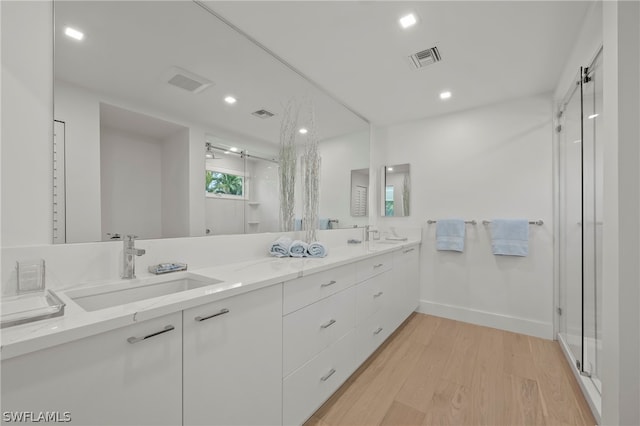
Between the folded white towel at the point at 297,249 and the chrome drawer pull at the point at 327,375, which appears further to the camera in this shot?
the folded white towel at the point at 297,249

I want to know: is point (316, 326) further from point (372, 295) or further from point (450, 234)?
point (450, 234)

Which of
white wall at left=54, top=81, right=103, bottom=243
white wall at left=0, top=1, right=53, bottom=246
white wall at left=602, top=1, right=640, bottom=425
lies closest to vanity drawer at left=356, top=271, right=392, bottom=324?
white wall at left=602, top=1, right=640, bottom=425

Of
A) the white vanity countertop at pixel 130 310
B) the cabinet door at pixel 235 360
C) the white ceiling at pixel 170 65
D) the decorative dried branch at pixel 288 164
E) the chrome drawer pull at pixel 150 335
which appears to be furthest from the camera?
the decorative dried branch at pixel 288 164

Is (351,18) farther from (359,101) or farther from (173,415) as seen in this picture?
(173,415)

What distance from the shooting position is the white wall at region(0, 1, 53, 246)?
960 millimetres

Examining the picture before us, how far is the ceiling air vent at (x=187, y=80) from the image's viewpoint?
1.41 m

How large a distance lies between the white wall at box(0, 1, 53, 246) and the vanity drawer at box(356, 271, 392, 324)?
5.46 feet

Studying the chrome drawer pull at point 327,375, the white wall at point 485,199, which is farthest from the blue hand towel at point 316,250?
the white wall at point 485,199

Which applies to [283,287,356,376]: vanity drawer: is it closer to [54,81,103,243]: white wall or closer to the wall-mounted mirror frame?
[54,81,103,243]: white wall

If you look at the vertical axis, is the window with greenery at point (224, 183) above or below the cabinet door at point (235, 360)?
above

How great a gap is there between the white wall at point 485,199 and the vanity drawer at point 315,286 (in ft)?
5.83

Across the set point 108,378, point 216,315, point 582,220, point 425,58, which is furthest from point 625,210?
point 108,378

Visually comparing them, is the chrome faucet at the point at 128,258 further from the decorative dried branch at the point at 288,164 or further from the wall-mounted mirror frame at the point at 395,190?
the wall-mounted mirror frame at the point at 395,190

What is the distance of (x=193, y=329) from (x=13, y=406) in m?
0.40
